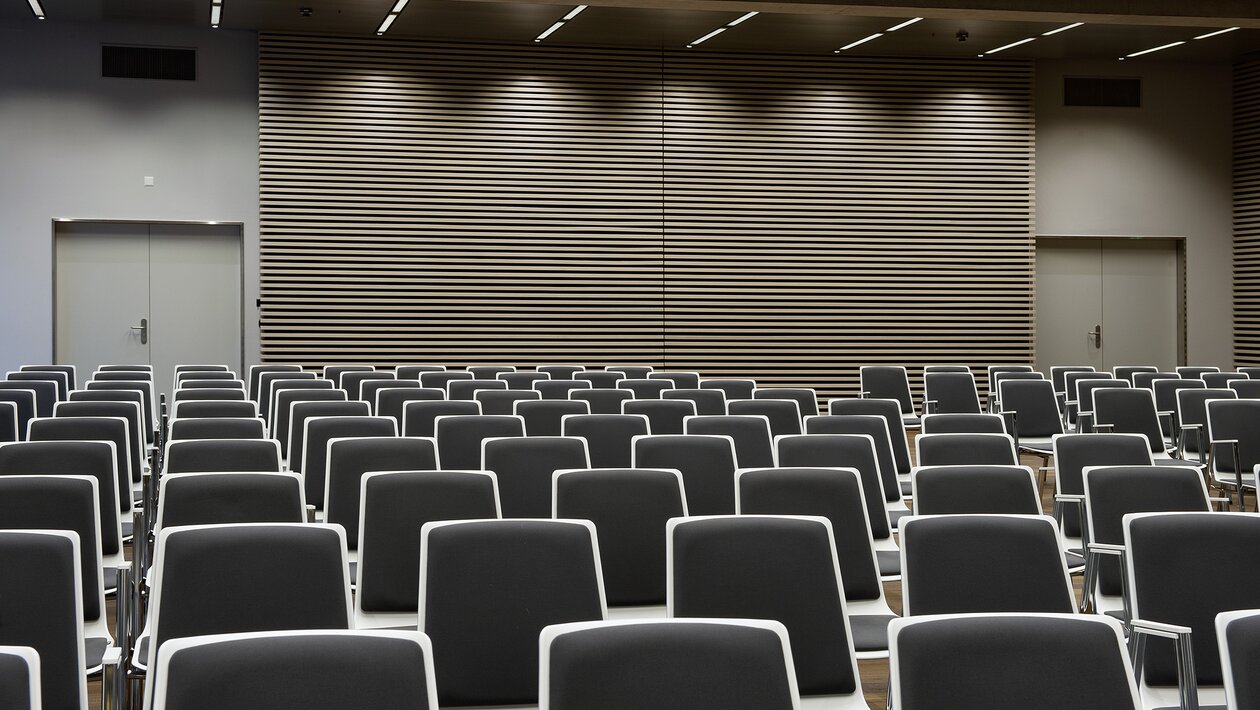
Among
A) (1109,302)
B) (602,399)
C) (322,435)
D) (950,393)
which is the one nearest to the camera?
(322,435)

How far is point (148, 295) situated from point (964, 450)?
11.1 meters

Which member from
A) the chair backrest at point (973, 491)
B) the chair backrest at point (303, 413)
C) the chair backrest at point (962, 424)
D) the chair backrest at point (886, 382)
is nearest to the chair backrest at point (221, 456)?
the chair backrest at point (303, 413)

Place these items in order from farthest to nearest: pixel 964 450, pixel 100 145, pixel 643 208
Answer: pixel 643 208 < pixel 100 145 < pixel 964 450

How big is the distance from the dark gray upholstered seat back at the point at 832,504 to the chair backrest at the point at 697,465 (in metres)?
0.83

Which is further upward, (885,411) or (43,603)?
(885,411)

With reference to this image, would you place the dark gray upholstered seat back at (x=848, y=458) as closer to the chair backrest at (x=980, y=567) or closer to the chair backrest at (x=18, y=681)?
the chair backrest at (x=980, y=567)

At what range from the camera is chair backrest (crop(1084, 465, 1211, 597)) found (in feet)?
14.3

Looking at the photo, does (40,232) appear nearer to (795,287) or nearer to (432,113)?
(432,113)

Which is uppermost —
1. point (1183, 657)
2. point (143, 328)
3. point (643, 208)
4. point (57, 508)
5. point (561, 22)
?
point (561, 22)

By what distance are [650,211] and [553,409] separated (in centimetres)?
781

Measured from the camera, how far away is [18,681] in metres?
1.92

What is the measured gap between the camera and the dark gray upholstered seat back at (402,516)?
3.88 m

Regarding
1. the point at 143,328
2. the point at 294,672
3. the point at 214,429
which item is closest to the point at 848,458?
the point at 214,429

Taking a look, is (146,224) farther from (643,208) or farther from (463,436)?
(463,436)
